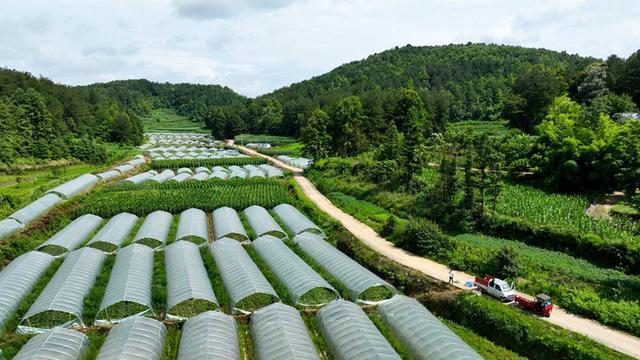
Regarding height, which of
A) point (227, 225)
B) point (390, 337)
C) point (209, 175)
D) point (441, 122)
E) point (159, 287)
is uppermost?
point (441, 122)

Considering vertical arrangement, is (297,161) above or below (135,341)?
below

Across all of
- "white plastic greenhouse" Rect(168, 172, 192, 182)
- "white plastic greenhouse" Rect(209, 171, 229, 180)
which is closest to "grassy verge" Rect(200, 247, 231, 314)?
"white plastic greenhouse" Rect(168, 172, 192, 182)

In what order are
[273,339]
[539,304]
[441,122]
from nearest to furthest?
[273,339]
[539,304]
[441,122]

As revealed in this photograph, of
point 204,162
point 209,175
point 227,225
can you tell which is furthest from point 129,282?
point 204,162

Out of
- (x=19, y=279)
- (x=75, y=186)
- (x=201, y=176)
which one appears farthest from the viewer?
(x=201, y=176)

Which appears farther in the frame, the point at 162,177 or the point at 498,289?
the point at 162,177

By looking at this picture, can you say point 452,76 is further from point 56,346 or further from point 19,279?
point 56,346
